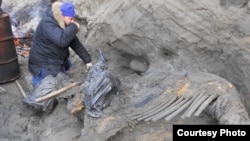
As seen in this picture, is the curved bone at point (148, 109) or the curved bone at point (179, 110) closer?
the curved bone at point (179, 110)

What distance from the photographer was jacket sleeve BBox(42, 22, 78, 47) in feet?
15.1

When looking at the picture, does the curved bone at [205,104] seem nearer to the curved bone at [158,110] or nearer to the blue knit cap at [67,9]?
the curved bone at [158,110]

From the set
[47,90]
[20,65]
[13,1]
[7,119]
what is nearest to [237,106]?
[47,90]

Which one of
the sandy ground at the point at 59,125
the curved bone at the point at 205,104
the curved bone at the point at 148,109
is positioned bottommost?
the sandy ground at the point at 59,125

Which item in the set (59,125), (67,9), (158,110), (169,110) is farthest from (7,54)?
(169,110)

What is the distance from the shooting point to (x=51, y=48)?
5016mm

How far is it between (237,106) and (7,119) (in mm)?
2889

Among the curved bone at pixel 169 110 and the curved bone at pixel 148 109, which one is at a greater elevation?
the curved bone at pixel 169 110

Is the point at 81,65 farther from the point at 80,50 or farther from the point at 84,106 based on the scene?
the point at 84,106

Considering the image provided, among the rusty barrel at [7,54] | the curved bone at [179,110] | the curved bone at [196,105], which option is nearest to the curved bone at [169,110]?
the curved bone at [179,110]

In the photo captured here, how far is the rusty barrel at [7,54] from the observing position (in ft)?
18.6

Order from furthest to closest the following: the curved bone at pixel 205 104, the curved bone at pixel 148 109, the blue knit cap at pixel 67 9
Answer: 1. the blue knit cap at pixel 67 9
2. the curved bone at pixel 148 109
3. the curved bone at pixel 205 104

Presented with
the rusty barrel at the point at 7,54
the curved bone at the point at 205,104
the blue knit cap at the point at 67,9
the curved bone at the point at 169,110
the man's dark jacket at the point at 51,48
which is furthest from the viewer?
the rusty barrel at the point at 7,54

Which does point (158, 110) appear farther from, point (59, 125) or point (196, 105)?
point (59, 125)
